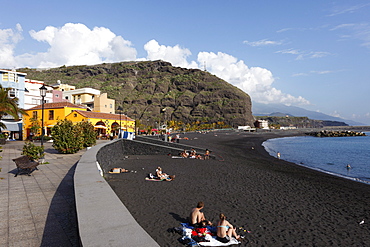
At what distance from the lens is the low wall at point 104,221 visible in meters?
2.79

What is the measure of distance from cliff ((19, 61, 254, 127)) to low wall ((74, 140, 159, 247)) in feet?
351

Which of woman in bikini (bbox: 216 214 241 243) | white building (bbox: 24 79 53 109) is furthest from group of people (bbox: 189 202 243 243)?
white building (bbox: 24 79 53 109)

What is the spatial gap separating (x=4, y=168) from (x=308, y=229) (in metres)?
12.4

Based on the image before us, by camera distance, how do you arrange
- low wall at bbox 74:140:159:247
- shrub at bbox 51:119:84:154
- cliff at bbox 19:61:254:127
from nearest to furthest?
low wall at bbox 74:140:159:247 → shrub at bbox 51:119:84:154 → cliff at bbox 19:61:254:127

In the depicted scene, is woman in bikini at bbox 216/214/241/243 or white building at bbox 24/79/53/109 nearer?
woman in bikini at bbox 216/214/241/243

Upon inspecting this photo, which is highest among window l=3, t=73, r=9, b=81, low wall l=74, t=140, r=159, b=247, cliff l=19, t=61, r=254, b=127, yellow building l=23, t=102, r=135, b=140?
cliff l=19, t=61, r=254, b=127

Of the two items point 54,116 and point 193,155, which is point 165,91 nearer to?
point 54,116

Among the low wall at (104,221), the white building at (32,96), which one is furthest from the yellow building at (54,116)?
the low wall at (104,221)

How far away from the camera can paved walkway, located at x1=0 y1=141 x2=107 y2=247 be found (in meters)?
4.34

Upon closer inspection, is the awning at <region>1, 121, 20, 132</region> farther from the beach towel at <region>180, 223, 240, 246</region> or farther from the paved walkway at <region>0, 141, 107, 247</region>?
the beach towel at <region>180, 223, 240, 246</region>

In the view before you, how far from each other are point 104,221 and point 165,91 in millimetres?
142870

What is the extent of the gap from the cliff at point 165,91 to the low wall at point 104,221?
4214 inches

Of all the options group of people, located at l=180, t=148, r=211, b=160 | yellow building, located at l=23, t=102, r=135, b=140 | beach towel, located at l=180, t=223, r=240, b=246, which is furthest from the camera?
yellow building, located at l=23, t=102, r=135, b=140

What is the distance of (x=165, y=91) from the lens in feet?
474
